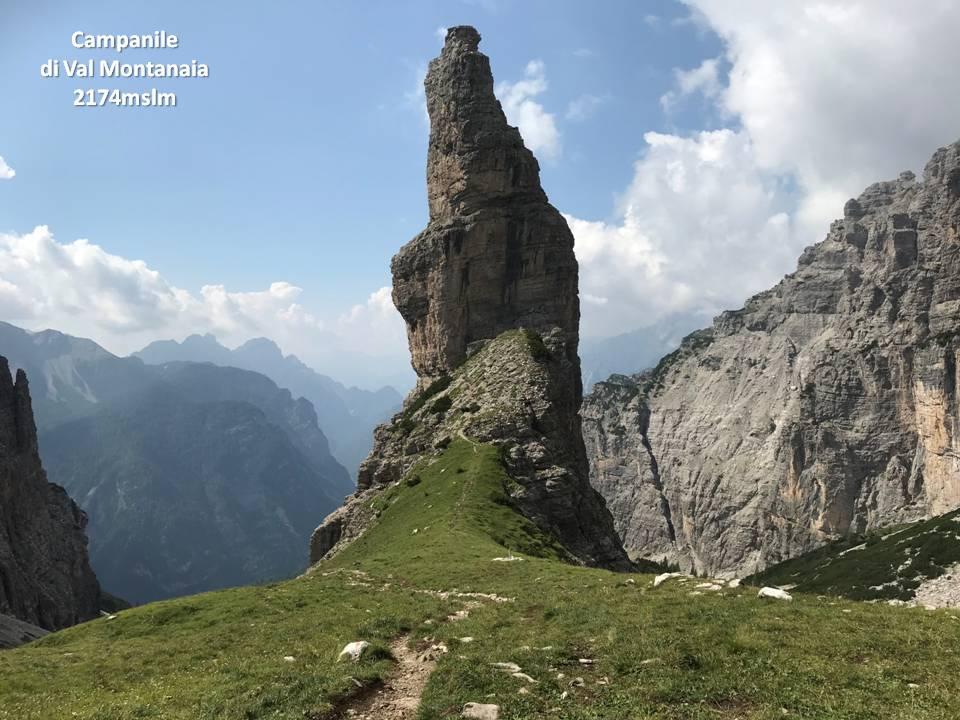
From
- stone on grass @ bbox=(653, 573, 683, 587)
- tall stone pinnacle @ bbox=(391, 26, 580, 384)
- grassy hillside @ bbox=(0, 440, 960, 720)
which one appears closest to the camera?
grassy hillside @ bbox=(0, 440, 960, 720)

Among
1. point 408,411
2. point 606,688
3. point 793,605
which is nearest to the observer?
point 606,688

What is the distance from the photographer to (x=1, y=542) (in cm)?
11431

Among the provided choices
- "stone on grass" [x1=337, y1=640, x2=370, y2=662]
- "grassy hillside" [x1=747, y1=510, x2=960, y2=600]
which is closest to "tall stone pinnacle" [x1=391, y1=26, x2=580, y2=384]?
"grassy hillside" [x1=747, y1=510, x2=960, y2=600]

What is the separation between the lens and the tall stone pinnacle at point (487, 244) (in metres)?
109

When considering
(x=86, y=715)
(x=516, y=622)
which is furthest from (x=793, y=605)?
(x=86, y=715)

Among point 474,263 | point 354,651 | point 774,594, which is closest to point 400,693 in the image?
point 354,651

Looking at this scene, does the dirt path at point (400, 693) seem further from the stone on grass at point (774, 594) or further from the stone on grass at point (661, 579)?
the stone on grass at point (774, 594)

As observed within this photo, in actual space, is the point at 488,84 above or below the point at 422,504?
above

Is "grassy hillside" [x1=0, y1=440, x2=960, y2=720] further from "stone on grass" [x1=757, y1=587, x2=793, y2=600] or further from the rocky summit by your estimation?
the rocky summit

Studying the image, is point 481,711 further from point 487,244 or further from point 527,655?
point 487,244

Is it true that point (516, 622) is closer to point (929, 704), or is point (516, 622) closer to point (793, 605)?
point (793, 605)

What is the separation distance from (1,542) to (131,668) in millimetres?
118701

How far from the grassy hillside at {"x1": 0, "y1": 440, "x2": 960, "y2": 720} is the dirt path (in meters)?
0.39

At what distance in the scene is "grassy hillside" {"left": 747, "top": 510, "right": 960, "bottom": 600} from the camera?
4921 inches
